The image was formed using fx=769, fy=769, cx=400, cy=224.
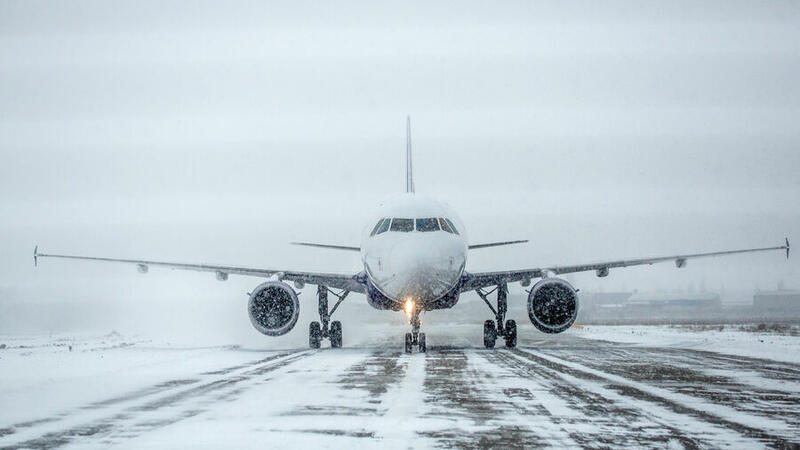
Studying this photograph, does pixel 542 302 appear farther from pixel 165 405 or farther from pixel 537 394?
pixel 165 405

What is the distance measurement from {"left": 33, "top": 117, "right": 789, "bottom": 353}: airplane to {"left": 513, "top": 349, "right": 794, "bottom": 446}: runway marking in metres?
5.03

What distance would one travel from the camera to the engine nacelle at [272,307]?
23.0 meters

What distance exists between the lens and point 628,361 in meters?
18.3

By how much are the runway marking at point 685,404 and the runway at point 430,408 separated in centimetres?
2

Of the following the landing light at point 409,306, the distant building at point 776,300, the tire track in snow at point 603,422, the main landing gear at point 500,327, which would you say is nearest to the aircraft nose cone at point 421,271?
the landing light at point 409,306

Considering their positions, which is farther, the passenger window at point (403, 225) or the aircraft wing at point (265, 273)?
the aircraft wing at point (265, 273)

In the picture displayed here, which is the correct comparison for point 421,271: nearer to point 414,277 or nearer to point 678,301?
point 414,277

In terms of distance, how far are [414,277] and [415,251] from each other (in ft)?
2.24

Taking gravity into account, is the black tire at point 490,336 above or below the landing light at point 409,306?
below

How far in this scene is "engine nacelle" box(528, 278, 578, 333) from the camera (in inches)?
910

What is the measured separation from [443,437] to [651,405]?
12.4 feet

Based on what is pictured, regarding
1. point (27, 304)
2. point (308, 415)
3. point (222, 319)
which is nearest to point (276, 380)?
point (308, 415)

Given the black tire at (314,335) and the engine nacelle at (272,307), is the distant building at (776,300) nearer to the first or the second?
the black tire at (314,335)

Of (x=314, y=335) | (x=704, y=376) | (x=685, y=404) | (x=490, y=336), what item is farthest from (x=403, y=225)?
(x=685, y=404)
